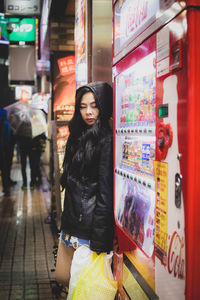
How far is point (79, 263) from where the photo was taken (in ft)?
7.95

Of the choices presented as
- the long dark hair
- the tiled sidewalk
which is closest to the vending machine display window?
the long dark hair

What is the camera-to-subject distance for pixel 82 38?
392 cm

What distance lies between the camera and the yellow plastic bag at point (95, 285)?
2.27m

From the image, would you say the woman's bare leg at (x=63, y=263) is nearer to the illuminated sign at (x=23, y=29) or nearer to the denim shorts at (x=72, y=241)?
the denim shorts at (x=72, y=241)

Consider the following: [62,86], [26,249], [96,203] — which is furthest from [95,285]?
[62,86]

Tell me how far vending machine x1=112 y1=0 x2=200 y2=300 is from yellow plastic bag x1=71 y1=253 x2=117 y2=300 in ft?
0.34

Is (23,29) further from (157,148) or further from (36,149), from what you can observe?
(157,148)

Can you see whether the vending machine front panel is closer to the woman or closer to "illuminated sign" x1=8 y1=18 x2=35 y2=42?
the woman

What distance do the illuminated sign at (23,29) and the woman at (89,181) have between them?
831cm

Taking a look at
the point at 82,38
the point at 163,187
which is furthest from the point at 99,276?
the point at 82,38

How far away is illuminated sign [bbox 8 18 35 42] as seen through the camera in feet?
33.1

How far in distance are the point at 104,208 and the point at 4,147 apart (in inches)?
291

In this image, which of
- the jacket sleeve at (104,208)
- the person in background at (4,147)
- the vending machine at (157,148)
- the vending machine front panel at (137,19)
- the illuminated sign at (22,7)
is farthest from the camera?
the person in background at (4,147)

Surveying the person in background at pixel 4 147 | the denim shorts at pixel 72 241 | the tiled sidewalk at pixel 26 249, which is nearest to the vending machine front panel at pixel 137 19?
the denim shorts at pixel 72 241
